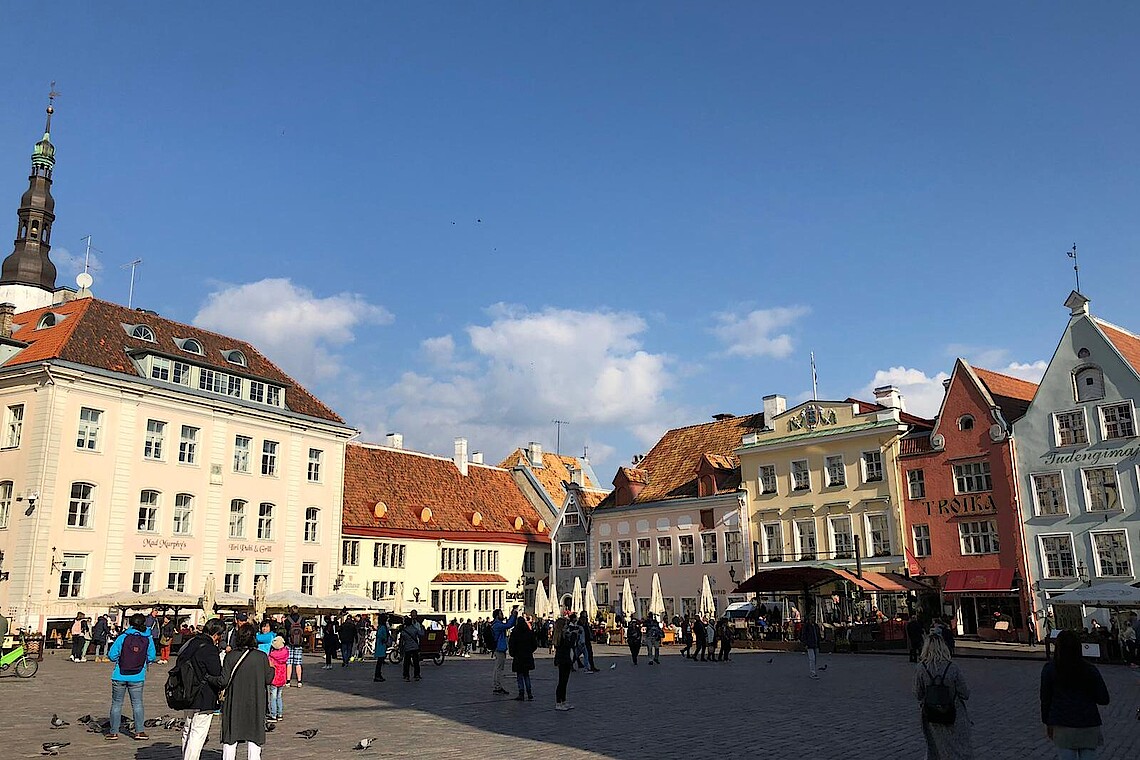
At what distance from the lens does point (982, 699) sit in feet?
62.2

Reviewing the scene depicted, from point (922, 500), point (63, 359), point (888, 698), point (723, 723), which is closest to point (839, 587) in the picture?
point (922, 500)

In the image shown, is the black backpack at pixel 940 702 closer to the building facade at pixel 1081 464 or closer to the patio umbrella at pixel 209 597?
the building facade at pixel 1081 464

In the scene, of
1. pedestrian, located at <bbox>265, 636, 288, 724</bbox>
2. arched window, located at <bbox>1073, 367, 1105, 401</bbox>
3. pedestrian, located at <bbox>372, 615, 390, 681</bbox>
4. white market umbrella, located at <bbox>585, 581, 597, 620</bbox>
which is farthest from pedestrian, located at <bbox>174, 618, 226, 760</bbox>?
arched window, located at <bbox>1073, 367, 1105, 401</bbox>

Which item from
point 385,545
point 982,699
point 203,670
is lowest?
point 982,699

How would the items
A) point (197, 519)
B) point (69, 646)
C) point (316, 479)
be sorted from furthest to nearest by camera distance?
1. point (316, 479)
2. point (197, 519)
3. point (69, 646)

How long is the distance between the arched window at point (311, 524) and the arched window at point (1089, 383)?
122ft

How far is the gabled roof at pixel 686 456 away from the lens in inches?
2175

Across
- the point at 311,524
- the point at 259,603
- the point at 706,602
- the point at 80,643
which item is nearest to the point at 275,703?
the point at 80,643

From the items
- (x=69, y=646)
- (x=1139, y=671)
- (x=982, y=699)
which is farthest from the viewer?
(x=69, y=646)

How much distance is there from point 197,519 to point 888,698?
3406 cm

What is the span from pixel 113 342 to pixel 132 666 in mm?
33710

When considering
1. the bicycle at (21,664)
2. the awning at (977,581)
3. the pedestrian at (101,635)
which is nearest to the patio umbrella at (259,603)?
the pedestrian at (101,635)

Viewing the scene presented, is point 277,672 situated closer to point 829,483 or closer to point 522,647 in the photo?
point 522,647

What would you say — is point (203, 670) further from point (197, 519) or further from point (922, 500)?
point (922, 500)
